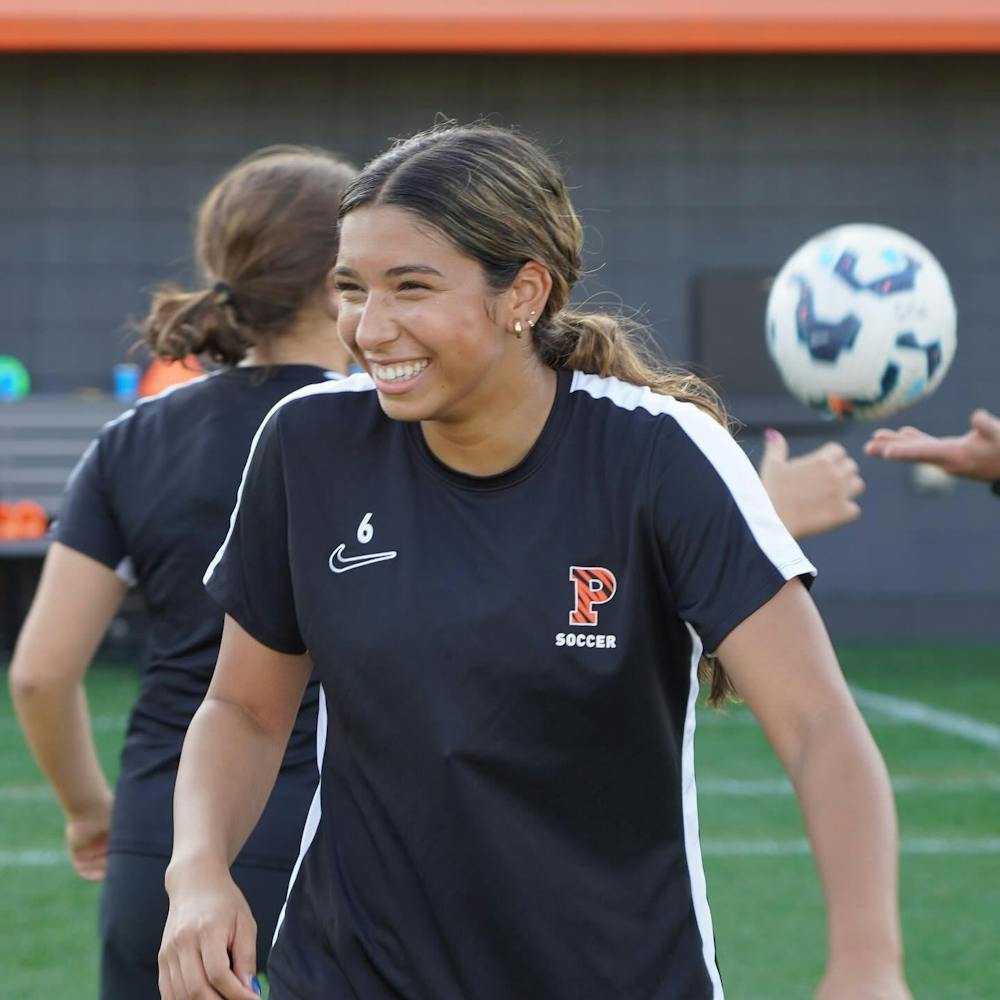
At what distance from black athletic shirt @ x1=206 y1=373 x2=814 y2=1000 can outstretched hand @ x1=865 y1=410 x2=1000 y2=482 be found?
1.69 metres

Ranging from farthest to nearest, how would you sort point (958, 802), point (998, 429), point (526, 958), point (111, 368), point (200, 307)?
point (111, 368) < point (958, 802) < point (998, 429) < point (200, 307) < point (526, 958)

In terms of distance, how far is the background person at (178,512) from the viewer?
10.7ft

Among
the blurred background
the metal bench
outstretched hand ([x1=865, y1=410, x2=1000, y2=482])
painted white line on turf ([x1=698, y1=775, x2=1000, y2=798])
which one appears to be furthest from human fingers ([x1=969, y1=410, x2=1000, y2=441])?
the blurred background

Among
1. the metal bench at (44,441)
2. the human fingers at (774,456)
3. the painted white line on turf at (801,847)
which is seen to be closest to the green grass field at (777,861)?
the painted white line on turf at (801,847)

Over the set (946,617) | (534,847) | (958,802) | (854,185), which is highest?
(534,847)

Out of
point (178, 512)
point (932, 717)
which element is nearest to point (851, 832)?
point (178, 512)

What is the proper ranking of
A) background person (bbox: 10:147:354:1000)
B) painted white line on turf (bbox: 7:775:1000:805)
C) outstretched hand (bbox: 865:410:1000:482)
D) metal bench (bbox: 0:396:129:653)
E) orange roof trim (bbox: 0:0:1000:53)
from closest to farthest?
background person (bbox: 10:147:354:1000)
outstretched hand (bbox: 865:410:1000:482)
painted white line on turf (bbox: 7:775:1000:805)
metal bench (bbox: 0:396:129:653)
orange roof trim (bbox: 0:0:1000:53)

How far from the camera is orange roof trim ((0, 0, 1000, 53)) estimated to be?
1317cm

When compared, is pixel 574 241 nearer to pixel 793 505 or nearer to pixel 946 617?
pixel 793 505

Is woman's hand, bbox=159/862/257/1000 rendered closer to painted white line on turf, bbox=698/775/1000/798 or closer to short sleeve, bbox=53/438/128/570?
short sleeve, bbox=53/438/128/570

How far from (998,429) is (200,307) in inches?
68.0

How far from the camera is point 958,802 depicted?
8.19m

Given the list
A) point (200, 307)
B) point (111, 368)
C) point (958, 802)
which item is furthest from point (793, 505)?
point (111, 368)

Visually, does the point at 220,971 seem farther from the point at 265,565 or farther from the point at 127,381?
the point at 127,381
